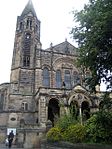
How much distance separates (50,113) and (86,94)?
6864 millimetres

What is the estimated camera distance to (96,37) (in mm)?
13859

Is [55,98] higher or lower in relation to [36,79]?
lower

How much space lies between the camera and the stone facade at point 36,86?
3244cm

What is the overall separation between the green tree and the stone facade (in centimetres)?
1514

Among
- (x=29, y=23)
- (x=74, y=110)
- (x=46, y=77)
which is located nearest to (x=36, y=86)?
(x=46, y=77)

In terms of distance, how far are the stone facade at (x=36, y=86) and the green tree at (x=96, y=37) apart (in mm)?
15142

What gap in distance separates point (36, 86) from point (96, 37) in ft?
83.6

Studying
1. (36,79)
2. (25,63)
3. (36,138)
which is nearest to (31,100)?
(36,79)

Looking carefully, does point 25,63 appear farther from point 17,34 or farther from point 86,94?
point 86,94

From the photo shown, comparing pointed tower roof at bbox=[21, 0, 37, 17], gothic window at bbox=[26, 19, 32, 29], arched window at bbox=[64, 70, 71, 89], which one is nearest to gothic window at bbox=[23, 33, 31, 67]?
gothic window at bbox=[26, 19, 32, 29]

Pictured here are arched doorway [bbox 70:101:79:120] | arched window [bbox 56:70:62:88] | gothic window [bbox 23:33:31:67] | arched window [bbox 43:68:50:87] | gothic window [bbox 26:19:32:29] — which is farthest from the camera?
gothic window [bbox 26:19:32:29]

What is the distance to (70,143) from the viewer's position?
15367mm

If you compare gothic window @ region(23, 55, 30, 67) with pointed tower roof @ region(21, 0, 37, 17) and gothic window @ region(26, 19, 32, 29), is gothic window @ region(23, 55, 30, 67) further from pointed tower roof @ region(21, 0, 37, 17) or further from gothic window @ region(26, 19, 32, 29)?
pointed tower roof @ region(21, 0, 37, 17)

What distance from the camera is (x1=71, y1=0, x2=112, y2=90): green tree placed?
13500 millimetres
